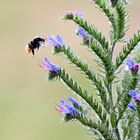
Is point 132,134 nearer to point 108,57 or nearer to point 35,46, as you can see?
point 108,57

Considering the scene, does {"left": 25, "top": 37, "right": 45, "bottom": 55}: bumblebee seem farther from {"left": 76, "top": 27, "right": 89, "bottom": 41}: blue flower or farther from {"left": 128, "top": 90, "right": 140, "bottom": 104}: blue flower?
{"left": 128, "top": 90, "right": 140, "bottom": 104}: blue flower

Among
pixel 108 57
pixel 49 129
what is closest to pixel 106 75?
pixel 108 57

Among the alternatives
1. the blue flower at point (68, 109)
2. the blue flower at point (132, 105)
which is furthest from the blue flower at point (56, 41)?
the blue flower at point (132, 105)

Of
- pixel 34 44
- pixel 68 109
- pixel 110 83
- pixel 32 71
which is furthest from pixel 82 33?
pixel 32 71

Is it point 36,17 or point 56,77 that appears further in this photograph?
point 36,17

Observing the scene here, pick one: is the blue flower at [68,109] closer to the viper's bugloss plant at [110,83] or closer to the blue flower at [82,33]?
the viper's bugloss plant at [110,83]

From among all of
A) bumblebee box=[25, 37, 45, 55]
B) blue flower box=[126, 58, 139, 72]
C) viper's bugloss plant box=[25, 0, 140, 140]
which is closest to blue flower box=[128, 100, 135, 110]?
viper's bugloss plant box=[25, 0, 140, 140]

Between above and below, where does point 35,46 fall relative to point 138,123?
above
